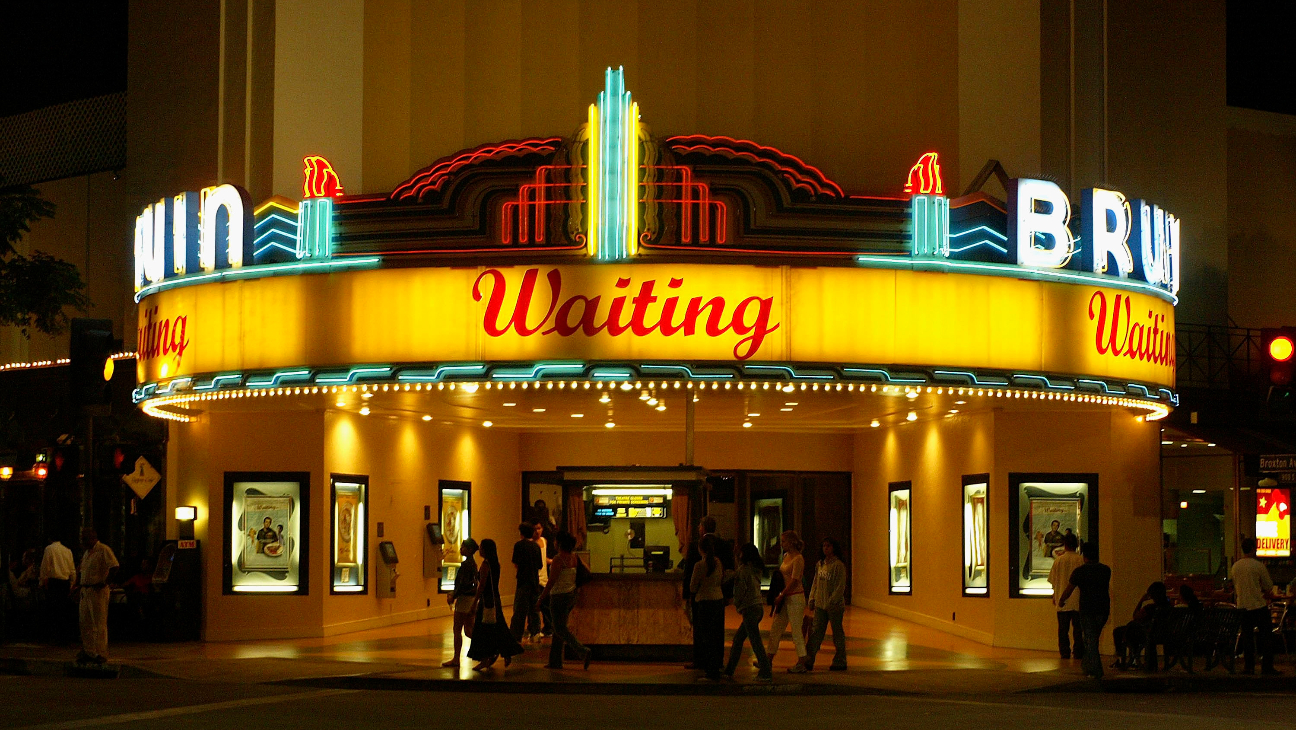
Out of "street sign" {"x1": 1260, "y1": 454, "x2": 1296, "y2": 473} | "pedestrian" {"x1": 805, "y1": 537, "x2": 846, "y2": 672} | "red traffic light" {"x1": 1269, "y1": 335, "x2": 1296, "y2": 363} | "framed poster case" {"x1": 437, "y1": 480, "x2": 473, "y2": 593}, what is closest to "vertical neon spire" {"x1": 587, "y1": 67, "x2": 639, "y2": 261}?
"pedestrian" {"x1": 805, "y1": 537, "x2": 846, "y2": 672}

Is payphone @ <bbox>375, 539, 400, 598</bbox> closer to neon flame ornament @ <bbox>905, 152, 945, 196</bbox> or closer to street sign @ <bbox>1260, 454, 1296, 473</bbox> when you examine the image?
neon flame ornament @ <bbox>905, 152, 945, 196</bbox>

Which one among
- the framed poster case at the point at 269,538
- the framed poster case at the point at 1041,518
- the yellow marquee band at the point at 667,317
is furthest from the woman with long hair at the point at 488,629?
the framed poster case at the point at 1041,518

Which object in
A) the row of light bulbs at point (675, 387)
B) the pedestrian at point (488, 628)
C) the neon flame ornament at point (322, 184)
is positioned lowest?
the pedestrian at point (488, 628)

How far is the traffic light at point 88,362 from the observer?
20.0m

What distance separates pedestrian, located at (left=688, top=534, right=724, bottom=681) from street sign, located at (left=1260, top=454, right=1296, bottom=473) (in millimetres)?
Answer: 7837

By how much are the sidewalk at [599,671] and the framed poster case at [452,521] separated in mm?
5009

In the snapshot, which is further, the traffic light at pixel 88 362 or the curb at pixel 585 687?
the traffic light at pixel 88 362

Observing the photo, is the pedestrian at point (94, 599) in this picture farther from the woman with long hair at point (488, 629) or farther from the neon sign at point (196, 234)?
the woman with long hair at point (488, 629)

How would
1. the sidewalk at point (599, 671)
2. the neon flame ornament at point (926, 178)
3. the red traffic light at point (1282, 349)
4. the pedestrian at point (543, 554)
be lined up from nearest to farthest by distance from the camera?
the red traffic light at point (1282, 349), the sidewalk at point (599, 671), the neon flame ornament at point (926, 178), the pedestrian at point (543, 554)

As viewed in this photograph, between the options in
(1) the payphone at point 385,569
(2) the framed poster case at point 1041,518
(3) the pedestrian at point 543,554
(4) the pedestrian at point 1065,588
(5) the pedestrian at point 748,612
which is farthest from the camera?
(1) the payphone at point 385,569

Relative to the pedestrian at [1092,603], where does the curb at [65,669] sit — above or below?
below

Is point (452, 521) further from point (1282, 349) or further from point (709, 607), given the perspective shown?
point (1282, 349)

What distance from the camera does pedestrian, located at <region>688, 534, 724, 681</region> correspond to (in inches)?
691

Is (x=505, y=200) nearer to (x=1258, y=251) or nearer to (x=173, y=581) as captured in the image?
(x=173, y=581)
